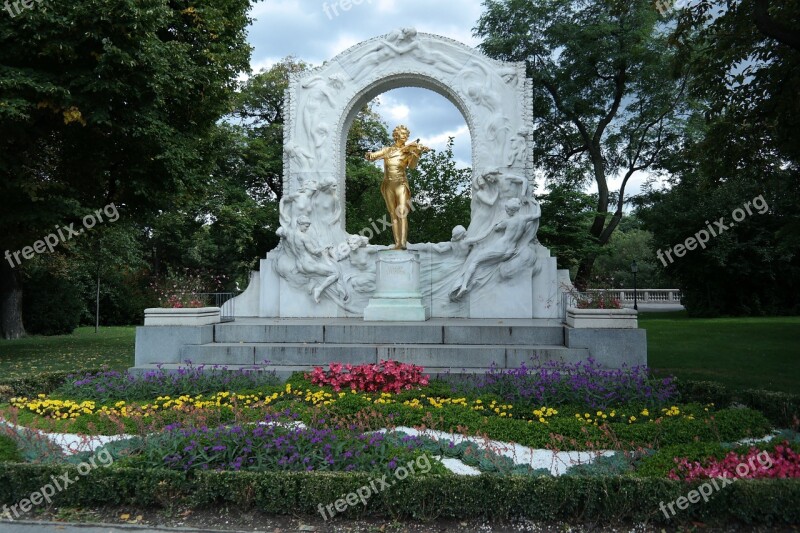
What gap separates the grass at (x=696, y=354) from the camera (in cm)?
1015

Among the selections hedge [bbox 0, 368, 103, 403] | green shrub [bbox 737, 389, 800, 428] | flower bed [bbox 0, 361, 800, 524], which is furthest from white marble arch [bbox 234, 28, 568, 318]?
green shrub [bbox 737, 389, 800, 428]

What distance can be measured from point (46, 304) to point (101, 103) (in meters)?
13.1

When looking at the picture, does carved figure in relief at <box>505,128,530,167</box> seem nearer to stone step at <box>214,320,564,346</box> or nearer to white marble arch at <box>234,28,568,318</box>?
white marble arch at <box>234,28,568,318</box>

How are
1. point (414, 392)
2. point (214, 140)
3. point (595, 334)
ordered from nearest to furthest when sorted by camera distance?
point (414, 392) → point (595, 334) → point (214, 140)

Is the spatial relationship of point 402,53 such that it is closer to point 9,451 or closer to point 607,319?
point 607,319

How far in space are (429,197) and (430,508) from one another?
20846 mm

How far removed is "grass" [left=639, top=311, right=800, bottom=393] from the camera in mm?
9750

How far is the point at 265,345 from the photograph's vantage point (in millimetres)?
9633

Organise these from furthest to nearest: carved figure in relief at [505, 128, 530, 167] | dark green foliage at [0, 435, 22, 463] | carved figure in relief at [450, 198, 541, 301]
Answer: carved figure in relief at [505, 128, 530, 167]
carved figure in relief at [450, 198, 541, 301]
dark green foliage at [0, 435, 22, 463]

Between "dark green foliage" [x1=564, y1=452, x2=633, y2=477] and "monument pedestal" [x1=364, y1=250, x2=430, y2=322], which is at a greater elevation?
"monument pedestal" [x1=364, y1=250, x2=430, y2=322]

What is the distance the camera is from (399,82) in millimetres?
13781

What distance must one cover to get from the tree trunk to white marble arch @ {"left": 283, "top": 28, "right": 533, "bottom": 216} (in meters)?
11.0

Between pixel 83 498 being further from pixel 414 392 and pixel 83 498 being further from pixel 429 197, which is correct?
pixel 429 197

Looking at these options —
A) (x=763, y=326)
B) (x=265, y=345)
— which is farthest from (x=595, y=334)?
(x=763, y=326)
